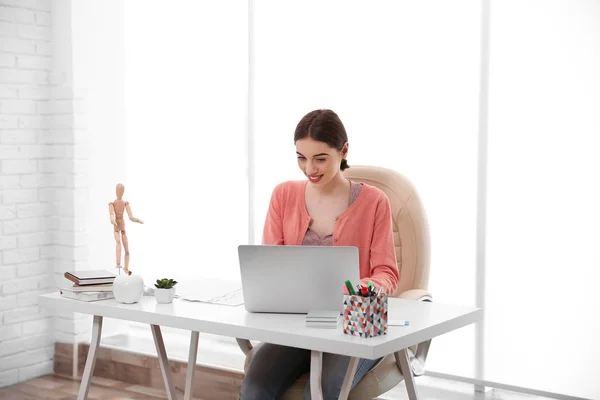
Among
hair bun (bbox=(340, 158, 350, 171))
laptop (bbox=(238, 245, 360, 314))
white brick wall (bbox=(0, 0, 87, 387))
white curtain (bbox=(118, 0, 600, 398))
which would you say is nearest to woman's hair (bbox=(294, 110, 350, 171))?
hair bun (bbox=(340, 158, 350, 171))

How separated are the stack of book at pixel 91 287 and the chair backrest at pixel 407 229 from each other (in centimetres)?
94

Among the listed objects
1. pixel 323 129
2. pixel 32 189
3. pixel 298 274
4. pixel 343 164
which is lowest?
pixel 298 274

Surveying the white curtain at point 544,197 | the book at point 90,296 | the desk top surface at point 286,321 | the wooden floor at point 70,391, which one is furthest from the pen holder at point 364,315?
the wooden floor at point 70,391

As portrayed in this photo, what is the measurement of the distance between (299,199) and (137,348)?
1764 millimetres

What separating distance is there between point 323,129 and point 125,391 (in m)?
1.91

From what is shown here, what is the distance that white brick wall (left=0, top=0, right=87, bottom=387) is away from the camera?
3.75m

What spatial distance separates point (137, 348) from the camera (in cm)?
398

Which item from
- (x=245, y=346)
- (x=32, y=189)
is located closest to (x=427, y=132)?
(x=245, y=346)

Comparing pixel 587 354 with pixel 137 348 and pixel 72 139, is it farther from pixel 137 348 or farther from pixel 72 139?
pixel 72 139

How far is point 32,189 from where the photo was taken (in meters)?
3.87

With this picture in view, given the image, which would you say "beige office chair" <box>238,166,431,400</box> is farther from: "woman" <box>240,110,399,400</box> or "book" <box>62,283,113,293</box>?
"book" <box>62,283,113,293</box>

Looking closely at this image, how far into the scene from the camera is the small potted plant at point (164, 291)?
231cm

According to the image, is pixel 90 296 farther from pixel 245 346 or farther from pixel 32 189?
pixel 32 189

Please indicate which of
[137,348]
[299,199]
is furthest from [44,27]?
[299,199]
